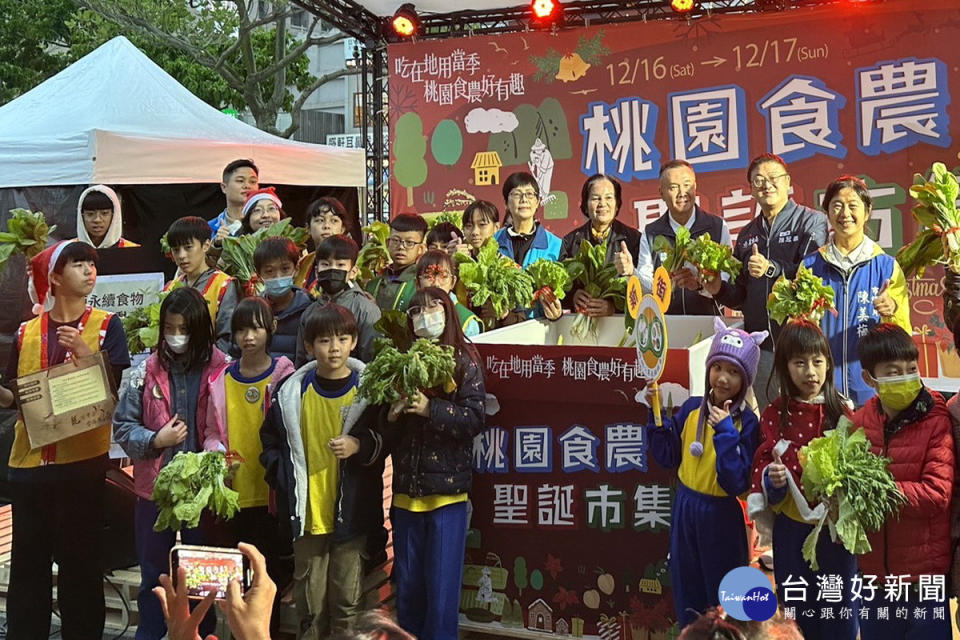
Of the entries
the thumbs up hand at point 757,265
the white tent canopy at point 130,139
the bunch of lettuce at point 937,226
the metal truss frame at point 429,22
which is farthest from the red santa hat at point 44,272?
the metal truss frame at point 429,22

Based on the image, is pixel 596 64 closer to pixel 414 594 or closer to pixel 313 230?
pixel 313 230

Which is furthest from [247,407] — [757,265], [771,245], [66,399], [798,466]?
[771,245]

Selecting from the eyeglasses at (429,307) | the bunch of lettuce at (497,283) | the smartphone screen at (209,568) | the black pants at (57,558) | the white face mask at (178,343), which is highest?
the bunch of lettuce at (497,283)

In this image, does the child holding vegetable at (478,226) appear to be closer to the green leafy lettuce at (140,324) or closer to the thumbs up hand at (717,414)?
the green leafy lettuce at (140,324)

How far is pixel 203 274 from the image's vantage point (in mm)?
4551

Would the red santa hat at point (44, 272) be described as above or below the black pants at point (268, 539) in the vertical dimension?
above

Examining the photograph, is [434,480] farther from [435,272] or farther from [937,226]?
[937,226]

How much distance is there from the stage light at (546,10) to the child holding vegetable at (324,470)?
6001mm

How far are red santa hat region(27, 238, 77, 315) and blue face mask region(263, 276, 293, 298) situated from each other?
81 cm

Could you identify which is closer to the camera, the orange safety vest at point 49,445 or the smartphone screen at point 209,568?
the smartphone screen at point 209,568

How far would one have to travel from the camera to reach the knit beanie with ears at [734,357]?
9.80ft

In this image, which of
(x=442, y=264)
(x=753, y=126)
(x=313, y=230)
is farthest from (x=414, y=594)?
(x=753, y=126)

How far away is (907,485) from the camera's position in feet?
8.86

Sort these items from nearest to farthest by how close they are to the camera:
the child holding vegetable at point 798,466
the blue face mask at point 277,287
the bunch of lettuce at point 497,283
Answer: the child holding vegetable at point 798,466 → the blue face mask at point 277,287 → the bunch of lettuce at point 497,283
